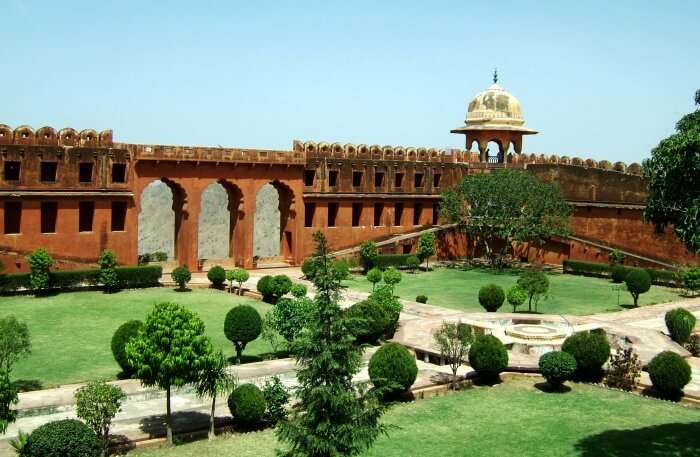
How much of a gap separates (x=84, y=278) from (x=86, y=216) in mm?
4720

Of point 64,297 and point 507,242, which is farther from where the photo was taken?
point 507,242

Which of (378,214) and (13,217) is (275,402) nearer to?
(13,217)

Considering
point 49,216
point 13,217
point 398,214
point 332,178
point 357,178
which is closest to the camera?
point 13,217

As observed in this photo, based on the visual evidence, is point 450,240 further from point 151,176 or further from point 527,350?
point 527,350

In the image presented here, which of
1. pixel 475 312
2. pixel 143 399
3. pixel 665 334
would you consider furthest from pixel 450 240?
pixel 143 399

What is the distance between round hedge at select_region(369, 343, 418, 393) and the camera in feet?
65.4

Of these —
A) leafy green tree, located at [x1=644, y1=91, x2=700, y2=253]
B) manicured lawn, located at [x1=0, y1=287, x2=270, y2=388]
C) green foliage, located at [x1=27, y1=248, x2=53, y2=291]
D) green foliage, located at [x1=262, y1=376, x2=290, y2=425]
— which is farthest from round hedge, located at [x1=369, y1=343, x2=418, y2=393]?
green foliage, located at [x1=27, y1=248, x2=53, y2=291]

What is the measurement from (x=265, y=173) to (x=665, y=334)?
22.9 meters

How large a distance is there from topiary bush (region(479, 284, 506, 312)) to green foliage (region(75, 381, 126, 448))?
58.7 feet

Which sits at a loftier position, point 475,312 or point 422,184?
point 422,184

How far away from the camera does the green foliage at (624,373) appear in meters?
21.6

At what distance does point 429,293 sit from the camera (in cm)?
3581

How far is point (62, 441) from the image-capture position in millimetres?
14586

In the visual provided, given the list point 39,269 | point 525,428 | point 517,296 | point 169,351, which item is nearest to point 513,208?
point 517,296
